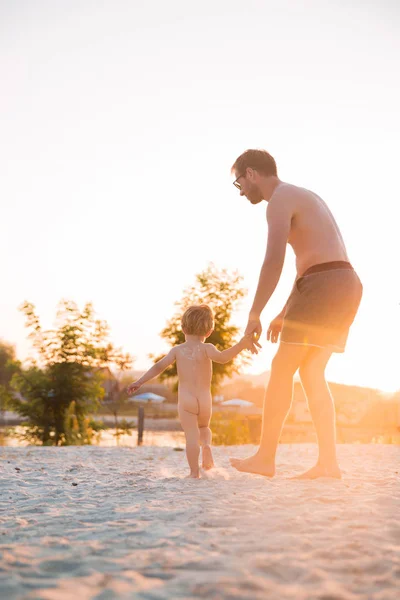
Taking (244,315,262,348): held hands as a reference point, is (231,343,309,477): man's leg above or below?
below

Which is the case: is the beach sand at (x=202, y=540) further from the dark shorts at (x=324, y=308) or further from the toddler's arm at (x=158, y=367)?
the dark shorts at (x=324, y=308)

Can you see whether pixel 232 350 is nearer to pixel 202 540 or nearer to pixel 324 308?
pixel 324 308

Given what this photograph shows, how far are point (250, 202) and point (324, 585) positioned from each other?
3.25 m

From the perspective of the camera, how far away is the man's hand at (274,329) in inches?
184

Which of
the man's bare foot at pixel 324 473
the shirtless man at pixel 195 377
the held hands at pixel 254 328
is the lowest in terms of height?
the man's bare foot at pixel 324 473

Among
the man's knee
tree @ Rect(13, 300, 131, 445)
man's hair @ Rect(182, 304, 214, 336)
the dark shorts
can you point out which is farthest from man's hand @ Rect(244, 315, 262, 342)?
tree @ Rect(13, 300, 131, 445)

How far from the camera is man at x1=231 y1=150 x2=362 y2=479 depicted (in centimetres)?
400

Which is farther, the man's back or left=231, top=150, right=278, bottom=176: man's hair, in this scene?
left=231, top=150, right=278, bottom=176: man's hair

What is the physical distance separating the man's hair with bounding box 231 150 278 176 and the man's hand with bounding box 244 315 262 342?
3.71ft

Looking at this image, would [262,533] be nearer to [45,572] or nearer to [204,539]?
[204,539]

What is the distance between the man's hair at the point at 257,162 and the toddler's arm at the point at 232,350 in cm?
127

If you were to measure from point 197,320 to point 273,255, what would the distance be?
950 millimetres

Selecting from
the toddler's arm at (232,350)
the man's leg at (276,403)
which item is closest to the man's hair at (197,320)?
the toddler's arm at (232,350)

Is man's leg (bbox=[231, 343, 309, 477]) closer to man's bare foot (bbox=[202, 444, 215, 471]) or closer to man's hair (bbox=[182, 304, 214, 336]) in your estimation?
man's bare foot (bbox=[202, 444, 215, 471])
